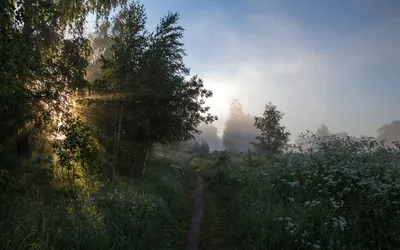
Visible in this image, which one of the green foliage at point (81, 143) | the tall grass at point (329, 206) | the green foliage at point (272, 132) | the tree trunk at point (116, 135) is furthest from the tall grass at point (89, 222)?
the green foliage at point (272, 132)

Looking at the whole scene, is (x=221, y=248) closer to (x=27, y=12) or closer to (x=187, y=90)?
(x=27, y=12)

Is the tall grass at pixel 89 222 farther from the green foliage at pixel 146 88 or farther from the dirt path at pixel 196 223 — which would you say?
the green foliage at pixel 146 88

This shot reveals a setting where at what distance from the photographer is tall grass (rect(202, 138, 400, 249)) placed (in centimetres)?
651

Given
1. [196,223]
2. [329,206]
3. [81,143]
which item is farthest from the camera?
[196,223]

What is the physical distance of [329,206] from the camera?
8.30 meters

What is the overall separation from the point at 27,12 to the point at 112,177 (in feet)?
30.8

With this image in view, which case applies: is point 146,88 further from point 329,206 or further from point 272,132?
point 272,132

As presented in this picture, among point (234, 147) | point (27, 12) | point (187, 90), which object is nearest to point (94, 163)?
point (27, 12)

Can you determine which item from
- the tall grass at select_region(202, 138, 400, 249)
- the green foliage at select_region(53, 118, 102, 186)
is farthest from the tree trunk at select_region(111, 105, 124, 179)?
the green foliage at select_region(53, 118, 102, 186)

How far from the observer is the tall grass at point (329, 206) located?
256 inches

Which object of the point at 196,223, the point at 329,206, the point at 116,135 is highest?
the point at 116,135

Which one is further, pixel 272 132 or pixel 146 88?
pixel 272 132

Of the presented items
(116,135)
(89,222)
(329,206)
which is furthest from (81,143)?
(116,135)

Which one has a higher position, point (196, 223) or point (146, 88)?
point (146, 88)
